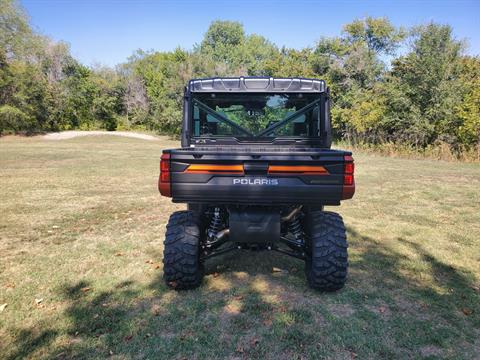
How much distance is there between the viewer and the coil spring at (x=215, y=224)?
3779mm

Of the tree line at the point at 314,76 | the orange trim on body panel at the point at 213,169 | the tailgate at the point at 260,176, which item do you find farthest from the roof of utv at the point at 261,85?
the tree line at the point at 314,76

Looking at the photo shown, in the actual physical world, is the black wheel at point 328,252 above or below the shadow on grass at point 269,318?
above

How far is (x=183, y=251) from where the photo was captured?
11.5ft

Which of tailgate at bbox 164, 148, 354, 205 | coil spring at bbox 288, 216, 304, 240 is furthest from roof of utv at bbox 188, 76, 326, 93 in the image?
coil spring at bbox 288, 216, 304, 240

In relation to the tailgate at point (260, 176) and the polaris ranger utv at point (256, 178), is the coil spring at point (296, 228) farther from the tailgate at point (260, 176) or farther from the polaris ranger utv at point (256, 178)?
the tailgate at point (260, 176)

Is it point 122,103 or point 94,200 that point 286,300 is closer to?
point 94,200

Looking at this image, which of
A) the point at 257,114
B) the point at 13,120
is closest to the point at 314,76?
the point at 13,120

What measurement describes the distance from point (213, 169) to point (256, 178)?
1.30ft

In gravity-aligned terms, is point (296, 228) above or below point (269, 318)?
above

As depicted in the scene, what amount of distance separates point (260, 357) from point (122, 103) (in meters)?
47.0

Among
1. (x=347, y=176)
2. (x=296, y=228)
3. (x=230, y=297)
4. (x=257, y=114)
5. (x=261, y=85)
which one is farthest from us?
(x=257, y=114)

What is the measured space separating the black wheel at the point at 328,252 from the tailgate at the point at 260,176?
42 centimetres

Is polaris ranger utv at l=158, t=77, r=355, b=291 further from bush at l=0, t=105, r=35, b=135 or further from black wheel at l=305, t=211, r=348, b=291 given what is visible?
bush at l=0, t=105, r=35, b=135

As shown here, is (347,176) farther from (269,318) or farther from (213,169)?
(269,318)
